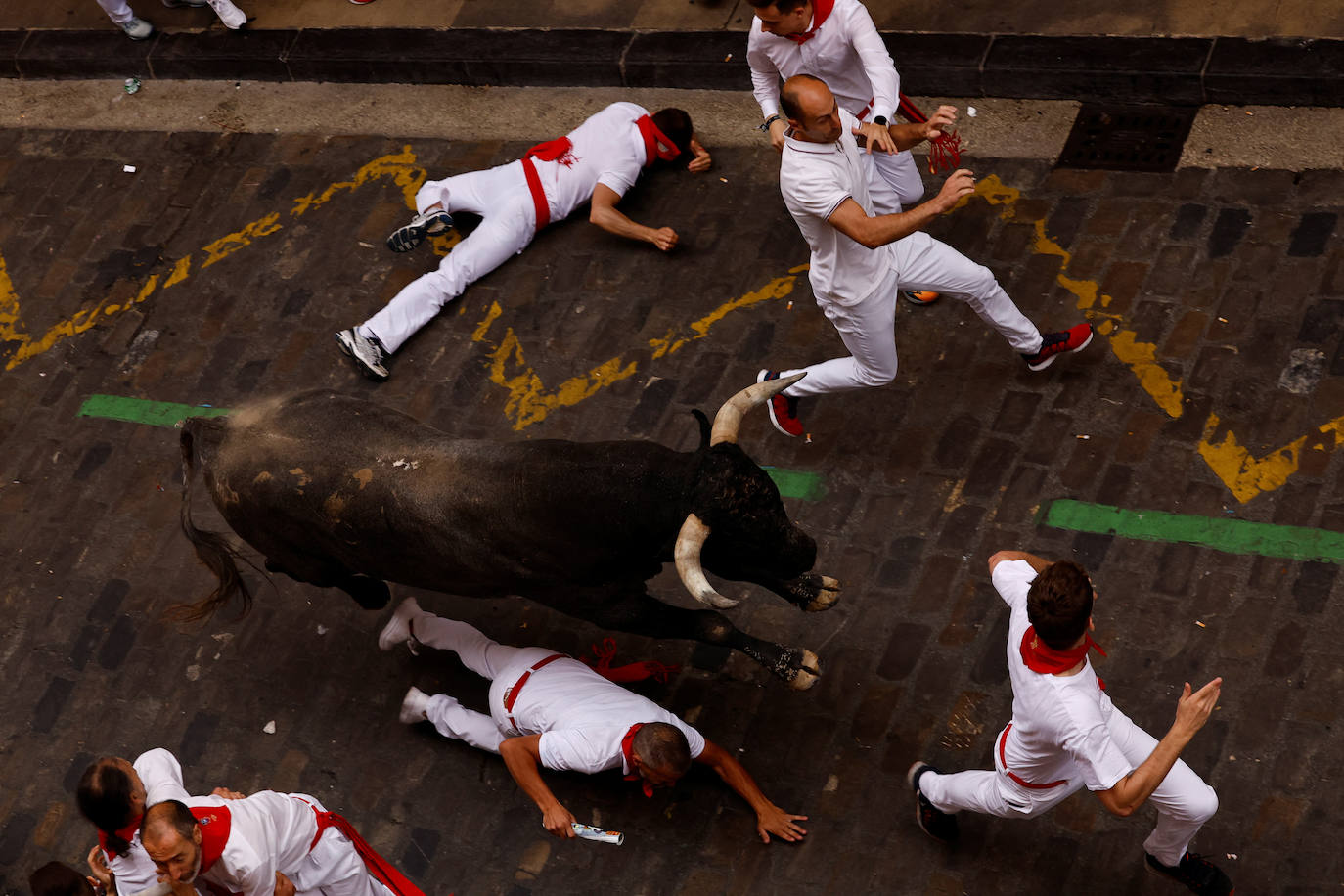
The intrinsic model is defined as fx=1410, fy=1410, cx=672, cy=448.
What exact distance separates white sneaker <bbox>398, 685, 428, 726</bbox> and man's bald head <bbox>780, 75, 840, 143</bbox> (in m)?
3.14

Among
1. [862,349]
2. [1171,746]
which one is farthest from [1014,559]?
[862,349]

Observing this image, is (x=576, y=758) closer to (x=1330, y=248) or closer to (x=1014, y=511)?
(x=1014, y=511)

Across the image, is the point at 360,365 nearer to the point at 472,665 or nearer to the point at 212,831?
the point at 472,665

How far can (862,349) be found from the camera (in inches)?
257

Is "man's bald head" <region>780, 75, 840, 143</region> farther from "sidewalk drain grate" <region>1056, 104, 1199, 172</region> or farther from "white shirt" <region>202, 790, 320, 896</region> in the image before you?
"white shirt" <region>202, 790, 320, 896</region>

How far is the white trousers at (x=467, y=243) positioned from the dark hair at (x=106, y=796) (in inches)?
143

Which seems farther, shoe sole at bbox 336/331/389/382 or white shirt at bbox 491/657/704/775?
shoe sole at bbox 336/331/389/382

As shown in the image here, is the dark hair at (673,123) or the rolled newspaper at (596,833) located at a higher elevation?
the dark hair at (673,123)

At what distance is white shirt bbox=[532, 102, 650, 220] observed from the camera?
335 inches

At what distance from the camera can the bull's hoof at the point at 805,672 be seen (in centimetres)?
585

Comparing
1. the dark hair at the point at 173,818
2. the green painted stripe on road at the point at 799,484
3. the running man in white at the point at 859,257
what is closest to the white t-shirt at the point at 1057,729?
the running man in white at the point at 859,257

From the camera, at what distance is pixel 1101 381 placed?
687 centimetres

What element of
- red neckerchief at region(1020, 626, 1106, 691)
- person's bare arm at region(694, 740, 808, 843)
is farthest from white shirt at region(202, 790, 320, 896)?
red neckerchief at region(1020, 626, 1106, 691)

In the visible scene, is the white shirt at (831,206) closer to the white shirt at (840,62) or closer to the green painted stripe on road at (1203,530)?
the white shirt at (840,62)
